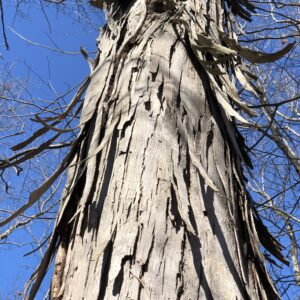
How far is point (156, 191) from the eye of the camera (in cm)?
116

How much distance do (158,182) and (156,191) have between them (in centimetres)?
3

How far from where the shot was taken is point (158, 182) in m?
1.17

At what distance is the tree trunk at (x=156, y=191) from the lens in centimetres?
103

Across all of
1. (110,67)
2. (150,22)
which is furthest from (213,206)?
(150,22)

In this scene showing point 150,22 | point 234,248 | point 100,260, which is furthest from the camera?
point 150,22

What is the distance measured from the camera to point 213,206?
3.94ft

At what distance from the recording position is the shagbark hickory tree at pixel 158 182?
104 centimetres

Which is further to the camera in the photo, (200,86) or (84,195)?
(200,86)

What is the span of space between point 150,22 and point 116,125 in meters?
0.58

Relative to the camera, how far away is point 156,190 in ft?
3.79

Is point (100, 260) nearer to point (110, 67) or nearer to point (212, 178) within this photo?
point (212, 178)

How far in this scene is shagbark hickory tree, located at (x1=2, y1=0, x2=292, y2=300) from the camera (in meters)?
1.04

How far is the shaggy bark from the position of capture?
103cm

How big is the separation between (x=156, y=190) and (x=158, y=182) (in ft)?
0.09
